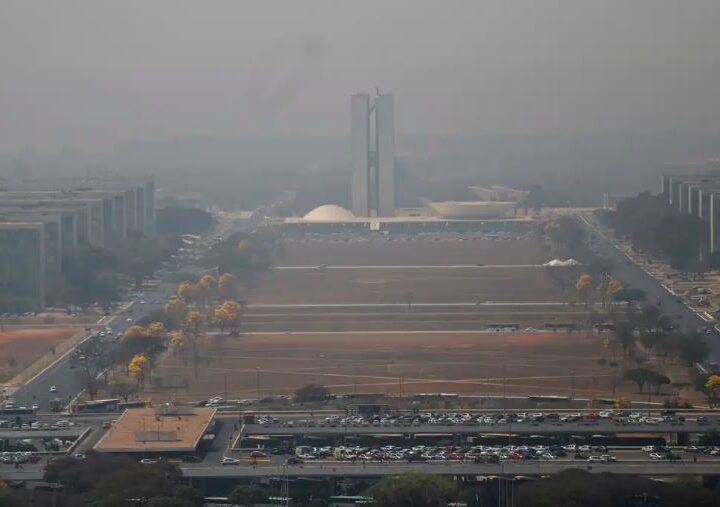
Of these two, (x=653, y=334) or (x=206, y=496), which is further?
(x=653, y=334)

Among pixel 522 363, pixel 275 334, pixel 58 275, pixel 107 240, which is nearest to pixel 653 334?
pixel 522 363

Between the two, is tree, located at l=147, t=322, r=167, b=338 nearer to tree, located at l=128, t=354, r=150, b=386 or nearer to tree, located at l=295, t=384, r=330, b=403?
tree, located at l=128, t=354, r=150, b=386

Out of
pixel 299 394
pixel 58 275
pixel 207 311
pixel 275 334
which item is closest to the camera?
pixel 299 394

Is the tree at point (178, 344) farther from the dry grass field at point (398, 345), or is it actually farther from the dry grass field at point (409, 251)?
the dry grass field at point (409, 251)

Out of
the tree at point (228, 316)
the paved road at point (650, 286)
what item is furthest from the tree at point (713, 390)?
the tree at point (228, 316)

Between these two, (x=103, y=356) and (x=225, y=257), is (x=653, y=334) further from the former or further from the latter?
(x=225, y=257)

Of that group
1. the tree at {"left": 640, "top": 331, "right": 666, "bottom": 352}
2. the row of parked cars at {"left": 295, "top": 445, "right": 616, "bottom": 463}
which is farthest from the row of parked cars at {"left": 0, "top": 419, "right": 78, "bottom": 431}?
the tree at {"left": 640, "top": 331, "right": 666, "bottom": 352}

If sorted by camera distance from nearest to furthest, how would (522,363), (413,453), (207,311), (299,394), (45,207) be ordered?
(413,453) < (299,394) < (522,363) < (207,311) < (45,207)
